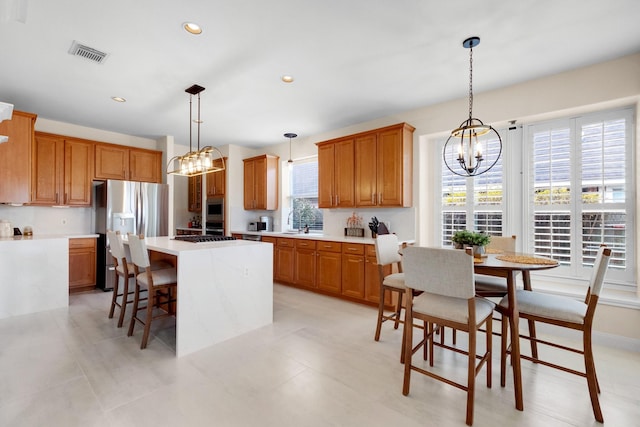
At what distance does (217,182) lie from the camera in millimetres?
6164

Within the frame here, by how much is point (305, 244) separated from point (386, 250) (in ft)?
6.13

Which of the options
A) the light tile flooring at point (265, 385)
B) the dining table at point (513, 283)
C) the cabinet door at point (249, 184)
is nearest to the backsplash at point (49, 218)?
the light tile flooring at point (265, 385)

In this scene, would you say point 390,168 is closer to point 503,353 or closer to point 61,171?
point 503,353

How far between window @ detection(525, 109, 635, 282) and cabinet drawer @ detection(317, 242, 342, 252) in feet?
7.57

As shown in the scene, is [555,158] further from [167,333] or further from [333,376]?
[167,333]

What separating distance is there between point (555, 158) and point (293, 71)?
3.02m

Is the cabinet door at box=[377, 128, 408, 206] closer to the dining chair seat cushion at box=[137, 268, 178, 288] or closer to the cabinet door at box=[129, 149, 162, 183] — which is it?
the dining chair seat cushion at box=[137, 268, 178, 288]

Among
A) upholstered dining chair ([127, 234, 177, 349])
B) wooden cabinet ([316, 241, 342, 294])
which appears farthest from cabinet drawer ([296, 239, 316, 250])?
upholstered dining chair ([127, 234, 177, 349])

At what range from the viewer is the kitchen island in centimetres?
257

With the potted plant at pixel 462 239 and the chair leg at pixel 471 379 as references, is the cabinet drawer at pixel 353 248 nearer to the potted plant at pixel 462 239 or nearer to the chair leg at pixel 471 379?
the potted plant at pixel 462 239

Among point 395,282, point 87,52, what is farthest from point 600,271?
point 87,52

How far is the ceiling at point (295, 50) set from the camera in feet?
7.07

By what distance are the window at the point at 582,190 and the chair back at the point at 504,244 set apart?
0.81 m

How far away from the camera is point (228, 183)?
5980 mm
